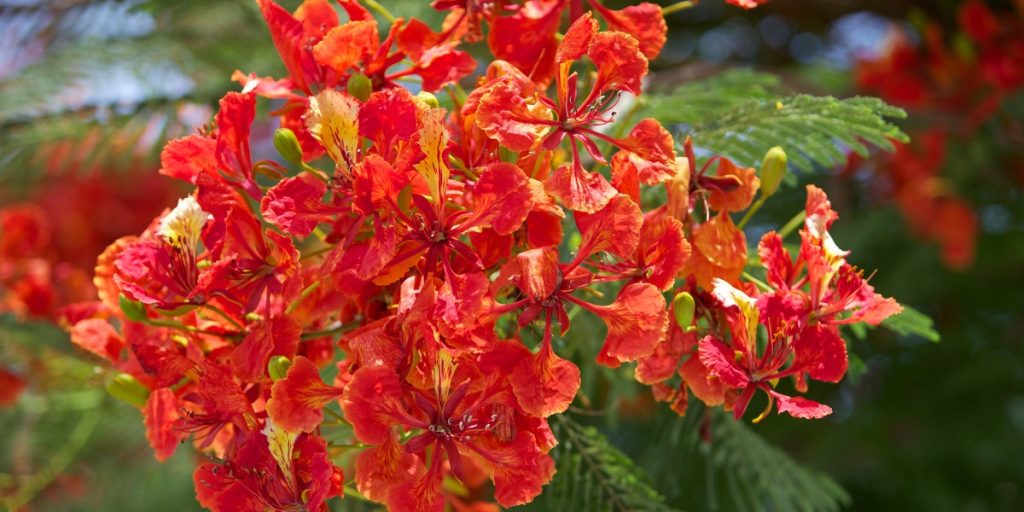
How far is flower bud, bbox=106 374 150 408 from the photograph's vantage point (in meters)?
1.01

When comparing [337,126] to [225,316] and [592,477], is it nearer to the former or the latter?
[225,316]

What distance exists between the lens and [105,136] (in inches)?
75.2

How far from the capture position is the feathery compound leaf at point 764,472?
1234mm

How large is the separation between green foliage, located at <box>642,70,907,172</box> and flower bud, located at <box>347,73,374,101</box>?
1.12ft

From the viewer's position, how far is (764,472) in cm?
124

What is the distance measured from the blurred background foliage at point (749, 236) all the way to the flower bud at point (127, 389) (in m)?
0.56

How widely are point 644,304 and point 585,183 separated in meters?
0.11

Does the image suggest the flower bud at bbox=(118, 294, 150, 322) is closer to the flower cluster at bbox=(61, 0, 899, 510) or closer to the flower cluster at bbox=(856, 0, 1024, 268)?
the flower cluster at bbox=(61, 0, 899, 510)

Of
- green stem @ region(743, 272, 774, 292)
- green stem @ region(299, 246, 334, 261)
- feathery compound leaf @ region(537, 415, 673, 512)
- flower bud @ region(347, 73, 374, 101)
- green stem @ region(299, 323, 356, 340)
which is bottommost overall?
feathery compound leaf @ region(537, 415, 673, 512)

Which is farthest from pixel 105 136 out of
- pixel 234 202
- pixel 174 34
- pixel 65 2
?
pixel 234 202

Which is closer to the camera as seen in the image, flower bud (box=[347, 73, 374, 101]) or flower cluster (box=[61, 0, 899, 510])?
flower cluster (box=[61, 0, 899, 510])

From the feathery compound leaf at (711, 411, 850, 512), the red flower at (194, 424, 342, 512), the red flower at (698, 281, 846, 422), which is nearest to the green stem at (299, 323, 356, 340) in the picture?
the red flower at (194, 424, 342, 512)

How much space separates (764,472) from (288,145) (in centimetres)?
70

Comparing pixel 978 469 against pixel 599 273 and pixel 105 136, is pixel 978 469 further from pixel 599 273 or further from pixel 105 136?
pixel 105 136
